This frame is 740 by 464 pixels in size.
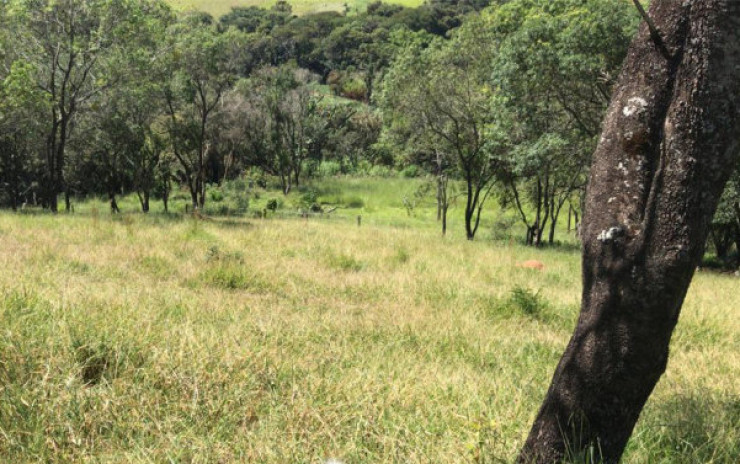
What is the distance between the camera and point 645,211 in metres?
2.07

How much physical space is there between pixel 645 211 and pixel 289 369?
288 cm

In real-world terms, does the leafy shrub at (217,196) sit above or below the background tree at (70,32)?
below

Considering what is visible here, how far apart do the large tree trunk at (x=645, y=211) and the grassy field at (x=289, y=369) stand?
0.67 metres

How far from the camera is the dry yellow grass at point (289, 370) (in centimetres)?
285

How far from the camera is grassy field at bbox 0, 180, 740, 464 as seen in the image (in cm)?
285

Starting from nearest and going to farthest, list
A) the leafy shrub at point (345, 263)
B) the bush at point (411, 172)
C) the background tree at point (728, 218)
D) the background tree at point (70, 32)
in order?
1. the leafy shrub at point (345, 263)
2. the background tree at point (728, 218)
3. the background tree at point (70, 32)
4. the bush at point (411, 172)

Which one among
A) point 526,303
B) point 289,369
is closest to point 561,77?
point 526,303

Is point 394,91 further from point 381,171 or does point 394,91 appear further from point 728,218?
point 381,171

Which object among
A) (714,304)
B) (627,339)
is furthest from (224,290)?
(714,304)

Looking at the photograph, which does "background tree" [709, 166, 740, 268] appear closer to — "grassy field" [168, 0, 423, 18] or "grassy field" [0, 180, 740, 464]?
"grassy field" [0, 180, 740, 464]

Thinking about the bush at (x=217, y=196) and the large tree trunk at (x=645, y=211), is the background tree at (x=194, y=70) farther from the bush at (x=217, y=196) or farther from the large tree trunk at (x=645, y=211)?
the large tree trunk at (x=645, y=211)

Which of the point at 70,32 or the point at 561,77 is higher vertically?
the point at 70,32

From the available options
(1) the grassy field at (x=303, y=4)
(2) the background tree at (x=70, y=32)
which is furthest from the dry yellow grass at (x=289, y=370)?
(1) the grassy field at (x=303, y=4)

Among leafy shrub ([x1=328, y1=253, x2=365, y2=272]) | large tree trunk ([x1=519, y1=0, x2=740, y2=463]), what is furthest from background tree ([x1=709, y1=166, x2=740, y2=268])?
large tree trunk ([x1=519, y1=0, x2=740, y2=463])
